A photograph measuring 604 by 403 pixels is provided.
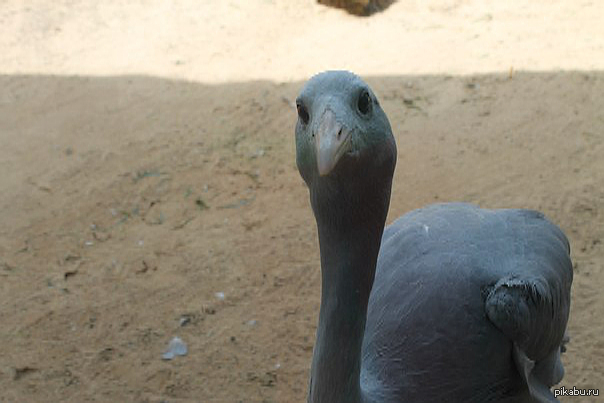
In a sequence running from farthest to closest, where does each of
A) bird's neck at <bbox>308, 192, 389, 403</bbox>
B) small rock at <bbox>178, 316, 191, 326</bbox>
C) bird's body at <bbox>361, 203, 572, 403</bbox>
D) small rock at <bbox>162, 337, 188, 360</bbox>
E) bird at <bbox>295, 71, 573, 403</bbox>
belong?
small rock at <bbox>178, 316, 191, 326</bbox>, small rock at <bbox>162, 337, 188, 360</bbox>, bird's body at <bbox>361, 203, 572, 403</bbox>, bird's neck at <bbox>308, 192, 389, 403</bbox>, bird at <bbox>295, 71, 573, 403</bbox>

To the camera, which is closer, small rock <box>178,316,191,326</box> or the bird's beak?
the bird's beak

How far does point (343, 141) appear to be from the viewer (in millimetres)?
1857

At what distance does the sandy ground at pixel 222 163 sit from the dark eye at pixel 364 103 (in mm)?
1987

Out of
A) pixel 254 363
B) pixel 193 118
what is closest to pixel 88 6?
pixel 193 118

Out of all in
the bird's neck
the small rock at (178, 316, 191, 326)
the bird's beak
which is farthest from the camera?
the small rock at (178, 316, 191, 326)

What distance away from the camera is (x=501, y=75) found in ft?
19.7

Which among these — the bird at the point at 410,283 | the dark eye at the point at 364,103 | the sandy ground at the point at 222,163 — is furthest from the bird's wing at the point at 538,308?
the dark eye at the point at 364,103

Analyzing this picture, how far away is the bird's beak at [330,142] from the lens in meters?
1.83

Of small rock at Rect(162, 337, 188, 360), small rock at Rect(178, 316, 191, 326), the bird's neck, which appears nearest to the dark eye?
the bird's neck

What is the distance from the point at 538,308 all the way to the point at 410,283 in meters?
0.43

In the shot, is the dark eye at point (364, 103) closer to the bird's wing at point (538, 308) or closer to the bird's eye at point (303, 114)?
the bird's eye at point (303, 114)

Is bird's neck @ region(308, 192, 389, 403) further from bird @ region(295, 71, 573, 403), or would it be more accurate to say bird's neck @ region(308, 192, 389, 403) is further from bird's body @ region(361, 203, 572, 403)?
bird's body @ region(361, 203, 572, 403)

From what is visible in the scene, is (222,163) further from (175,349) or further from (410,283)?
(410,283)

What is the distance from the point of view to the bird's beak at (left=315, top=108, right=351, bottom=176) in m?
1.83
